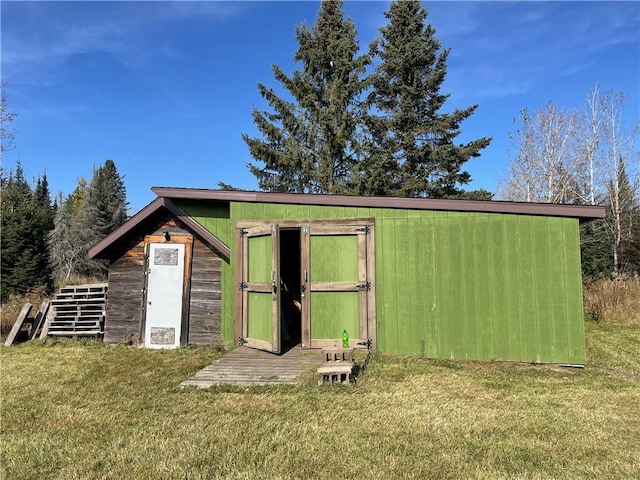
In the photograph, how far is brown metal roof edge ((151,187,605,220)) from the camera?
6.11 meters

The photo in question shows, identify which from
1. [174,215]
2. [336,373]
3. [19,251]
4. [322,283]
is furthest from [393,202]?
[19,251]

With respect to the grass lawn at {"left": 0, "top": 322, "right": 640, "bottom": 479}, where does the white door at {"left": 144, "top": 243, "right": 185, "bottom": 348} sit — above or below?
above

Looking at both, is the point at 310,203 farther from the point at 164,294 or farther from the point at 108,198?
the point at 108,198

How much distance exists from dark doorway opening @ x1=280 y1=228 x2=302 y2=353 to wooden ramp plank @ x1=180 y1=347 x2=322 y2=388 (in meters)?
1.87

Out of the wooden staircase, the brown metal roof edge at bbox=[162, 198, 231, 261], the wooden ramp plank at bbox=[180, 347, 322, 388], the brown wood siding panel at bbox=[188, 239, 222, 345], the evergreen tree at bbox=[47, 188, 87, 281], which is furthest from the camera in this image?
the evergreen tree at bbox=[47, 188, 87, 281]

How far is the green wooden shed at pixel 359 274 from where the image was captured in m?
6.24

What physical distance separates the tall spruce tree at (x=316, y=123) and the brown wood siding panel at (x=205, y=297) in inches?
434

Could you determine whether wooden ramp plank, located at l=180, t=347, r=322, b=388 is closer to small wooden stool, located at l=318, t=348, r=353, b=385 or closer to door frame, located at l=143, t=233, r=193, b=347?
small wooden stool, located at l=318, t=348, r=353, b=385

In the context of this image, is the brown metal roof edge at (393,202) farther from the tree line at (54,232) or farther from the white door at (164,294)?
the tree line at (54,232)

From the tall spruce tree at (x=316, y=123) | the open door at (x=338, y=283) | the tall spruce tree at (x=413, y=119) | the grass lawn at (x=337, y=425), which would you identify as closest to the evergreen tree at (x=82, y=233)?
the tall spruce tree at (x=316, y=123)

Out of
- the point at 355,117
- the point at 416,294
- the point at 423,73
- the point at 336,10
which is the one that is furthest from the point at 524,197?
the point at 416,294

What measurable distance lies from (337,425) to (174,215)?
552cm

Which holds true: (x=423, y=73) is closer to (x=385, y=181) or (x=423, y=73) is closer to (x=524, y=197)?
(x=385, y=181)

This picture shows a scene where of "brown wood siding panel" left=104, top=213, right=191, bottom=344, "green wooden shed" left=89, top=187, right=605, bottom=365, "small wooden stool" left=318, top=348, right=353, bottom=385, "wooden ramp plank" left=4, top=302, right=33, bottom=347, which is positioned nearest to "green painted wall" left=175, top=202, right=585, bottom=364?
"green wooden shed" left=89, top=187, right=605, bottom=365
